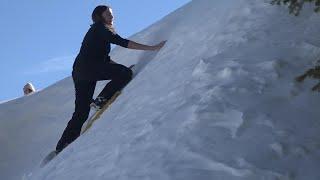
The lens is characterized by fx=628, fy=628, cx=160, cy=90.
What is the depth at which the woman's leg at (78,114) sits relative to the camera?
8.31 m

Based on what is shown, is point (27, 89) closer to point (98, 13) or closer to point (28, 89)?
point (28, 89)

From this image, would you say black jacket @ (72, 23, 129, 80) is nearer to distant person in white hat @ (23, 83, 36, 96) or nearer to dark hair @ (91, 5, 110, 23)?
dark hair @ (91, 5, 110, 23)

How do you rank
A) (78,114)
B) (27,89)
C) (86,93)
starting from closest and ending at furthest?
(78,114)
(86,93)
(27,89)

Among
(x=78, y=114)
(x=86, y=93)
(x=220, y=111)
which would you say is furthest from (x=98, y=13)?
(x=220, y=111)

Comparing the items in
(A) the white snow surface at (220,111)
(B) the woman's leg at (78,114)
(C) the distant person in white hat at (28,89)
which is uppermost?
(A) the white snow surface at (220,111)

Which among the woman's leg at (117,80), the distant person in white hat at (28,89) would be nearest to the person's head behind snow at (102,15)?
the woman's leg at (117,80)

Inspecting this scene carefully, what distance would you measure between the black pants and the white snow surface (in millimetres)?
461

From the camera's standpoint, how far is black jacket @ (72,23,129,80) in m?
8.37

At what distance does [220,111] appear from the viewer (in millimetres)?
5191

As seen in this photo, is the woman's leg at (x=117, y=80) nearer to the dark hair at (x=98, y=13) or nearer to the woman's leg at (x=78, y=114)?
the woman's leg at (x=78, y=114)

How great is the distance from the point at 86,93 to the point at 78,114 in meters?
0.32

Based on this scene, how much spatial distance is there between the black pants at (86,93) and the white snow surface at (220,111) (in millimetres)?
461

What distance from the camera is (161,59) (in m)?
7.97

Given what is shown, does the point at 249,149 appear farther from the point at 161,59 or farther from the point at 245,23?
the point at 161,59
